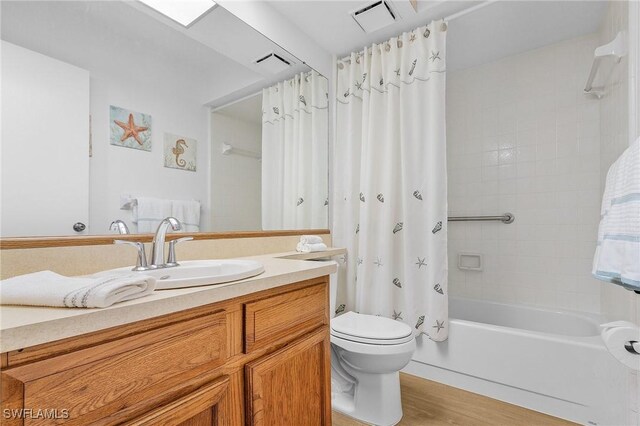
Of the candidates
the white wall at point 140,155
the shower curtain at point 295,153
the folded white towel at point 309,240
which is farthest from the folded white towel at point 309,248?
the white wall at point 140,155

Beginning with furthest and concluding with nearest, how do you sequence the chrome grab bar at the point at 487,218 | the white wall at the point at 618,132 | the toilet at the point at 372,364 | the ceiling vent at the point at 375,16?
the chrome grab bar at the point at 487,218, the ceiling vent at the point at 375,16, the toilet at the point at 372,364, the white wall at the point at 618,132

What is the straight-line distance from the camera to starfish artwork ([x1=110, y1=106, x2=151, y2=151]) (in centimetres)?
112

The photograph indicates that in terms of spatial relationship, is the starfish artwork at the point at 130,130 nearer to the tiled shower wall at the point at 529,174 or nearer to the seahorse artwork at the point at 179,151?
the seahorse artwork at the point at 179,151

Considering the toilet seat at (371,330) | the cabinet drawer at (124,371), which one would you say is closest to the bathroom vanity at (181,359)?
the cabinet drawer at (124,371)

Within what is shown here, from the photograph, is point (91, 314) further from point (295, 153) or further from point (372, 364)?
point (295, 153)

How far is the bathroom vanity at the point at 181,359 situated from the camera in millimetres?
507

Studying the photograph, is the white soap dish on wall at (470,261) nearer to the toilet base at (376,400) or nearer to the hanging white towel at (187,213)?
the toilet base at (376,400)

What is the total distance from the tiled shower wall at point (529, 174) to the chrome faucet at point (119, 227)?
7.73ft

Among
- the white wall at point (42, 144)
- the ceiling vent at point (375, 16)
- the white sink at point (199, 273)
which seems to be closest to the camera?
the white sink at point (199, 273)

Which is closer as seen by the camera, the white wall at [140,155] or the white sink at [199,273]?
the white sink at [199,273]

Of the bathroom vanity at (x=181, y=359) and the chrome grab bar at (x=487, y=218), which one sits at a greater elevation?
the chrome grab bar at (x=487, y=218)

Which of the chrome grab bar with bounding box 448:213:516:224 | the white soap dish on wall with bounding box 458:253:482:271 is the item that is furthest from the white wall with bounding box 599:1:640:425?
the white soap dish on wall with bounding box 458:253:482:271

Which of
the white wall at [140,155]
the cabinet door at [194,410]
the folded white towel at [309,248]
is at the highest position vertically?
the white wall at [140,155]

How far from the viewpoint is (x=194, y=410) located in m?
0.71
